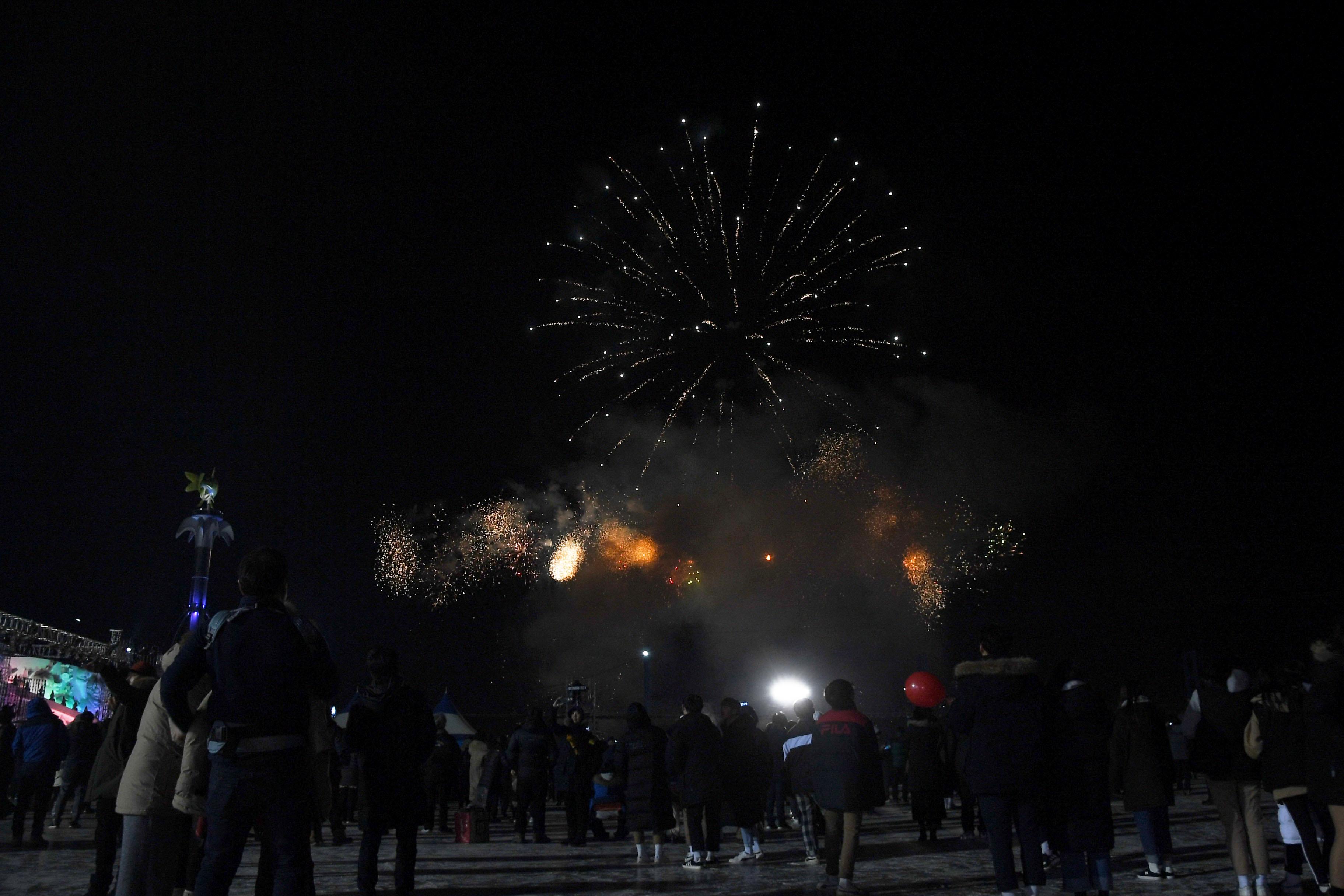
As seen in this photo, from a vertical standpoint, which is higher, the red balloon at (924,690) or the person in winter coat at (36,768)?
the red balloon at (924,690)

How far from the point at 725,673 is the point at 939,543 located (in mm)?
16376

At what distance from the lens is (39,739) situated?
12.0 metres

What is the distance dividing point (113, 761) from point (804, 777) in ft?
17.7

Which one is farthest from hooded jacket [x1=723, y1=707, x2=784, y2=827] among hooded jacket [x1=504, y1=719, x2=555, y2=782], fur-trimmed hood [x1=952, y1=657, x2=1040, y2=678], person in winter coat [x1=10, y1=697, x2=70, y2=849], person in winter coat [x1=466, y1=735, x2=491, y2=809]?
person in winter coat [x1=466, y1=735, x2=491, y2=809]

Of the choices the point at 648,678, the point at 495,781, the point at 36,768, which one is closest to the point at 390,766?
the point at 36,768

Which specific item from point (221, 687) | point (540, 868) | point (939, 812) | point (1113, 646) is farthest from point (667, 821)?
point (1113, 646)

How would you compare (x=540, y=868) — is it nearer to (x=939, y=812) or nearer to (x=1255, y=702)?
(x=939, y=812)

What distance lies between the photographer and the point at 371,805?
265 inches

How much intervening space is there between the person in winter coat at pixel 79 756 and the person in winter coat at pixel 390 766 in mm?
8268

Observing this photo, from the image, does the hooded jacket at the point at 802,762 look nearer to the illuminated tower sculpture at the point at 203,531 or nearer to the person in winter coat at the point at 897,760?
the person in winter coat at the point at 897,760

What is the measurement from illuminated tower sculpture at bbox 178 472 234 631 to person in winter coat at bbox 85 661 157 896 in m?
45.8

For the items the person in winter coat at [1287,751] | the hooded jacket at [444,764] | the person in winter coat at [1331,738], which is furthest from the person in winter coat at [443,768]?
the person in winter coat at [1331,738]

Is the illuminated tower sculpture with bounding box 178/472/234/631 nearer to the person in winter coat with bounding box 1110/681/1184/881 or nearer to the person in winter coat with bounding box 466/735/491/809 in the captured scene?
the person in winter coat with bounding box 466/735/491/809

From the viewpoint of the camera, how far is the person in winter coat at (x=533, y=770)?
42.0 ft
